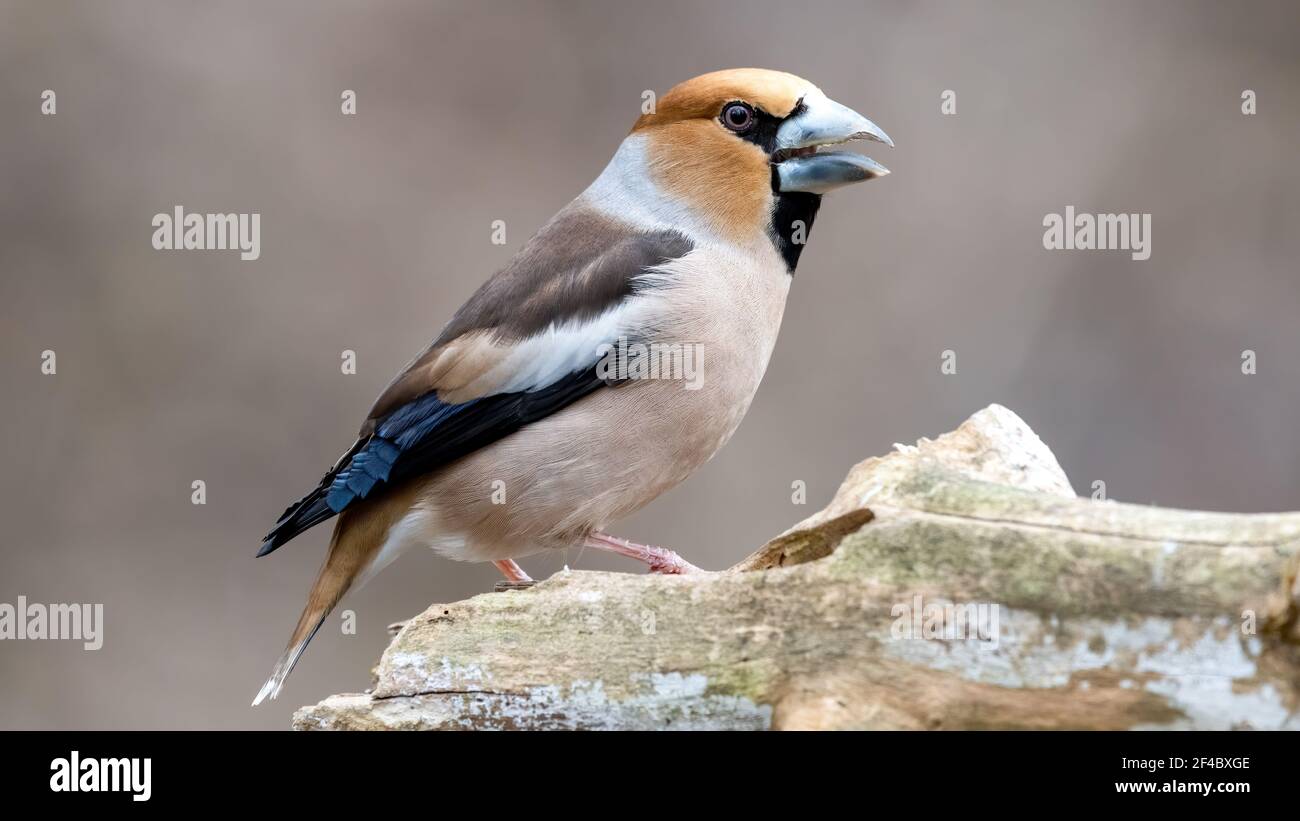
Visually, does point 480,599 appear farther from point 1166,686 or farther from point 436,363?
point 1166,686

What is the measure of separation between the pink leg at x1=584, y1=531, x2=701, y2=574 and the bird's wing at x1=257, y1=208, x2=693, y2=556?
Answer: 1.35 feet

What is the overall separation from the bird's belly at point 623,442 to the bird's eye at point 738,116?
16.7 inches

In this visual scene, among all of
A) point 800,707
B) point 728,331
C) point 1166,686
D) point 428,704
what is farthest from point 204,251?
point 1166,686

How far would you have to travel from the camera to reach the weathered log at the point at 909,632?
2.37 m

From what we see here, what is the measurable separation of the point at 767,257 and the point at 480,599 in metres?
1.37

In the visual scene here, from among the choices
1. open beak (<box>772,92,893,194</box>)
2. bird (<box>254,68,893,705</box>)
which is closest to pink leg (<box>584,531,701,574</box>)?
bird (<box>254,68,893,705</box>)

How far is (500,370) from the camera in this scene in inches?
144

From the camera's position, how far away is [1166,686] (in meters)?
2.36

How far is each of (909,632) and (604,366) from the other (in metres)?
1.33
